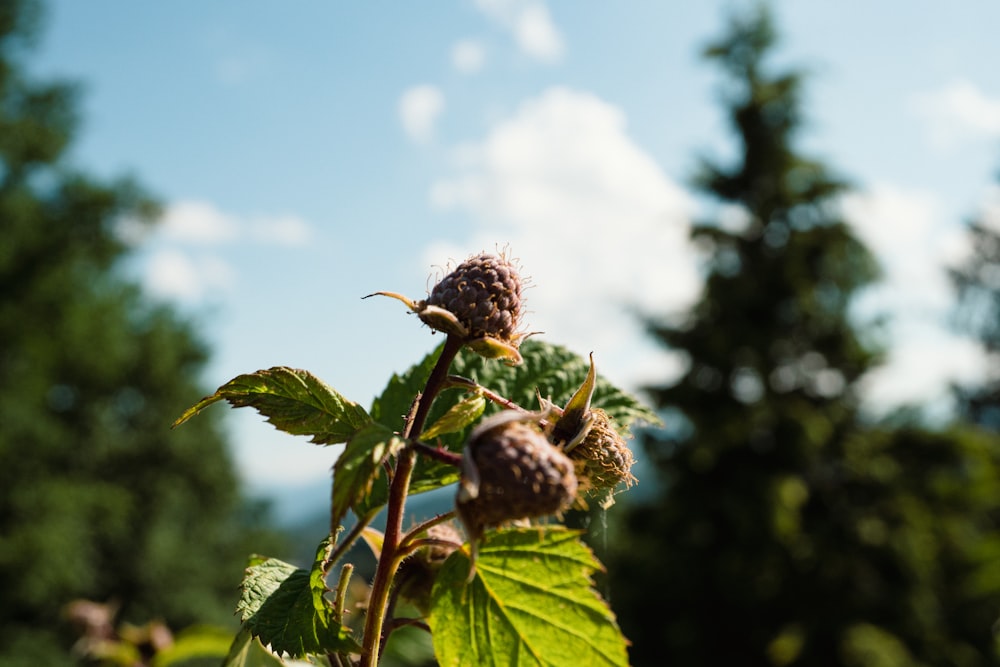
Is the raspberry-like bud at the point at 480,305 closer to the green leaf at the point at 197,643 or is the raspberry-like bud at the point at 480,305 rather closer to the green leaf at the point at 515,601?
the green leaf at the point at 515,601

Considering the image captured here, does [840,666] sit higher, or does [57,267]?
[57,267]

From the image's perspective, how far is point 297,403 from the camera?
82 cm

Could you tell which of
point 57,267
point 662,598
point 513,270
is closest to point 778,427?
point 662,598

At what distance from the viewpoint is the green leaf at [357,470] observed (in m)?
0.65

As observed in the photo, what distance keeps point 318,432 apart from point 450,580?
196 millimetres

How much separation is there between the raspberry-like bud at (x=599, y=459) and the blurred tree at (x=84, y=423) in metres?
22.2

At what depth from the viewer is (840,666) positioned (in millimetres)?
15273

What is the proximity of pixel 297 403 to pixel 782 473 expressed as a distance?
Answer: 1678 centimetres

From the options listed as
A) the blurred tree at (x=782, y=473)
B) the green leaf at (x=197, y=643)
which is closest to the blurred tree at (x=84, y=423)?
the blurred tree at (x=782, y=473)

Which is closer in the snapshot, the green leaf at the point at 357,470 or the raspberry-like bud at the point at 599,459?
the green leaf at the point at 357,470

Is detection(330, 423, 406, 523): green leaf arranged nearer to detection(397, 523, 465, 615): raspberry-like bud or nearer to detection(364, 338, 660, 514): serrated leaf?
detection(397, 523, 465, 615): raspberry-like bud

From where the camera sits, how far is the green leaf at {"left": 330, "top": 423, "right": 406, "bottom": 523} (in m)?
0.65

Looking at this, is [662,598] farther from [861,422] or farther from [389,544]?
[389,544]

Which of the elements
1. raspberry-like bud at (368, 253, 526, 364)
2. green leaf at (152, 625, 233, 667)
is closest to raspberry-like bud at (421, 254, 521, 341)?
raspberry-like bud at (368, 253, 526, 364)
